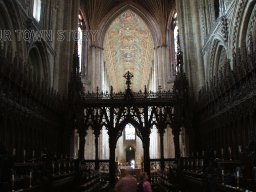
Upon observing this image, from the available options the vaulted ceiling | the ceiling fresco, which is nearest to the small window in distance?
the vaulted ceiling

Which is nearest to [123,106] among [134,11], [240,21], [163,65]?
[240,21]

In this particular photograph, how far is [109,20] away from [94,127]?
17286 mm

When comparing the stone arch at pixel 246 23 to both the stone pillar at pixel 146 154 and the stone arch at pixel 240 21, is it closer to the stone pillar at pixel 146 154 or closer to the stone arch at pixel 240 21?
the stone arch at pixel 240 21

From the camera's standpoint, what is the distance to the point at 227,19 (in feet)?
46.6

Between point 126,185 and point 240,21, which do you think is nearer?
point 126,185

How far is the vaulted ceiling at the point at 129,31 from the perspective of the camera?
29297mm

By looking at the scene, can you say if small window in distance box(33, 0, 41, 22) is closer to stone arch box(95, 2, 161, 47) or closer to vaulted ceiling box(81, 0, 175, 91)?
vaulted ceiling box(81, 0, 175, 91)

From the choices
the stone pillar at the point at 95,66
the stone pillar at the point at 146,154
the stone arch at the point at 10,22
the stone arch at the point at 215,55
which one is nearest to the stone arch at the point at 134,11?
the stone pillar at the point at 95,66

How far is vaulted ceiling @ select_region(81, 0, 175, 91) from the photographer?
29.3m

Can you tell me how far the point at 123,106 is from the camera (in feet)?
50.9

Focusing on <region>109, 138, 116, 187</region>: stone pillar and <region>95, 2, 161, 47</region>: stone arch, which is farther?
<region>95, 2, 161, 47</region>: stone arch

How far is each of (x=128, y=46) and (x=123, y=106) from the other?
26.1 meters

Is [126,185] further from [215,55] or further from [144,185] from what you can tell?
[215,55]

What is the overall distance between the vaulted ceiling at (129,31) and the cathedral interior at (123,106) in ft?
29.8
